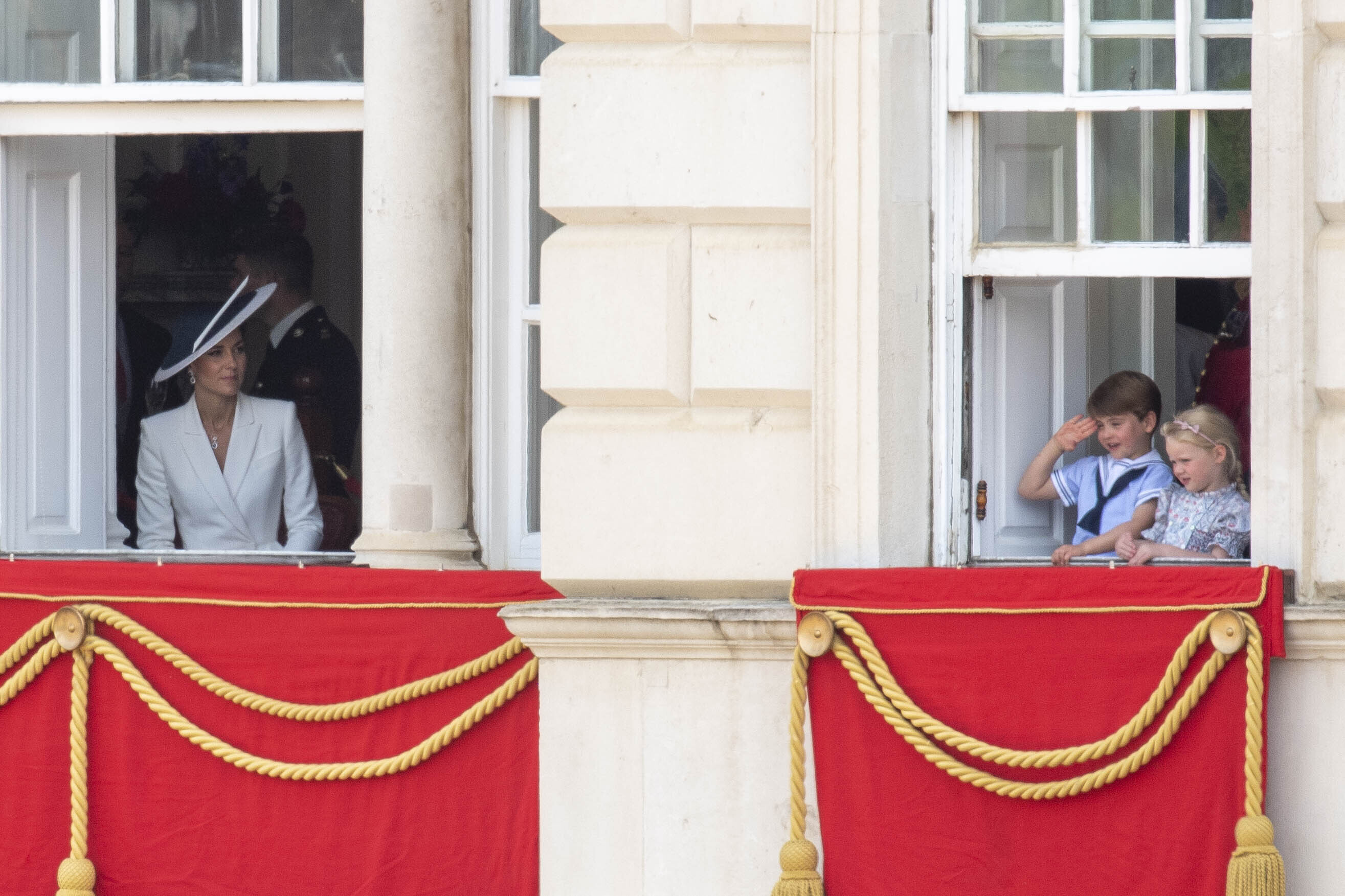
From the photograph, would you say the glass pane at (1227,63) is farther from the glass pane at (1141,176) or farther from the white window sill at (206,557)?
the white window sill at (206,557)

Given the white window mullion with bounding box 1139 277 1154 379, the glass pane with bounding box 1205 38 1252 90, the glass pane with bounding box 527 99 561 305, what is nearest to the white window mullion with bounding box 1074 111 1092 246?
the glass pane with bounding box 1205 38 1252 90

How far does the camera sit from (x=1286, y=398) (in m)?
4.43

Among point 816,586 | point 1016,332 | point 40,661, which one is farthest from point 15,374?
point 1016,332

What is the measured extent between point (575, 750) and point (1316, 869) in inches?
74.0

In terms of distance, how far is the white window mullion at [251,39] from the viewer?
5508 millimetres

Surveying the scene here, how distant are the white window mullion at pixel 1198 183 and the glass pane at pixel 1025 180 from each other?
1.04 ft

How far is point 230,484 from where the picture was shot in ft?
19.5

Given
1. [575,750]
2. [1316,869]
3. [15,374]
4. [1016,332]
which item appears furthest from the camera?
[15,374]

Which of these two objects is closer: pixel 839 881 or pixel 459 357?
pixel 839 881

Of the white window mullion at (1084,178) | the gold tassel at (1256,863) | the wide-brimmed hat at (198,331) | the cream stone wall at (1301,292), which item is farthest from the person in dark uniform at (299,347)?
the gold tassel at (1256,863)

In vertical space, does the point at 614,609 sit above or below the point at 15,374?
below

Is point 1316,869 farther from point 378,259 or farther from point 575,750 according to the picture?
point 378,259

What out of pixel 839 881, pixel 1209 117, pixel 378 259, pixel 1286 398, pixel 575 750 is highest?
pixel 1209 117

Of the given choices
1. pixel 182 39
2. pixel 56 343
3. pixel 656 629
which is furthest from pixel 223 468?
pixel 656 629
